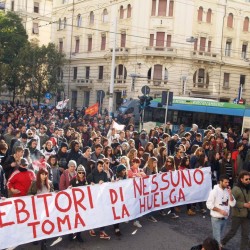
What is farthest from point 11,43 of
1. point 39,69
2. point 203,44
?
point 203,44

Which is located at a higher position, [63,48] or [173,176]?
[63,48]

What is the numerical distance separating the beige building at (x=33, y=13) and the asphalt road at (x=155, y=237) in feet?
168

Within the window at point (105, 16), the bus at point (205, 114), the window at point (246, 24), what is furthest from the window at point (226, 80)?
the bus at point (205, 114)

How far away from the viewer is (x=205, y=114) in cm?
2512

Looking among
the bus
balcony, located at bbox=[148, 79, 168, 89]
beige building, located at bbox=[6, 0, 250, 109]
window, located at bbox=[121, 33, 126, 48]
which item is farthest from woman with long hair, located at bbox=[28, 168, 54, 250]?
window, located at bbox=[121, 33, 126, 48]

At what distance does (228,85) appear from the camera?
44062 millimetres

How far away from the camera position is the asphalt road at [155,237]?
283 inches

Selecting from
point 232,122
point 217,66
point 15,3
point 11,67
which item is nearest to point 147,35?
point 217,66

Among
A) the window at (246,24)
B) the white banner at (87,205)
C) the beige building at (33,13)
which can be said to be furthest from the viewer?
the beige building at (33,13)

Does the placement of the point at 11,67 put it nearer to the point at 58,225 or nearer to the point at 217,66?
A: the point at 217,66

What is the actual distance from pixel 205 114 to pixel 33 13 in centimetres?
4119

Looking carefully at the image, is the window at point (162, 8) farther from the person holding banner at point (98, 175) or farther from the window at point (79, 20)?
the person holding banner at point (98, 175)

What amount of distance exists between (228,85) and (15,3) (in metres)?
33.2

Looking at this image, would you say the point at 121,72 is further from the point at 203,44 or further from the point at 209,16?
the point at 209,16
